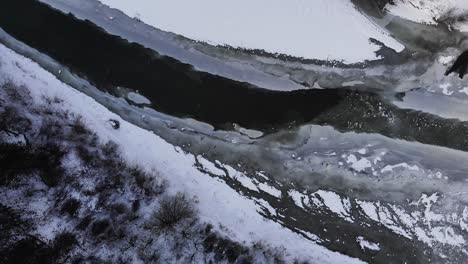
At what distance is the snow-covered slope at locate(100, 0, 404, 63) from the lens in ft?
31.1

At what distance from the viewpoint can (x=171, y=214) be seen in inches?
351

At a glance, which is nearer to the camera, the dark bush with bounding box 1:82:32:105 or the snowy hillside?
the snowy hillside

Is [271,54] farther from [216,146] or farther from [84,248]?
[84,248]

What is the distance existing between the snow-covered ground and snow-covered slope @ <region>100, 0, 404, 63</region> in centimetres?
249

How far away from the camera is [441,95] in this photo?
9.34 meters

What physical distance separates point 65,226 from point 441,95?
7935 mm

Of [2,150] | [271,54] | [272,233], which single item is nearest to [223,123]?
[271,54]

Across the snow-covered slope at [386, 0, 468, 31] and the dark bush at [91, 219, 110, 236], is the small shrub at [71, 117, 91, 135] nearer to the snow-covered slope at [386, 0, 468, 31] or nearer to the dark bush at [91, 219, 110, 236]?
the dark bush at [91, 219, 110, 236]

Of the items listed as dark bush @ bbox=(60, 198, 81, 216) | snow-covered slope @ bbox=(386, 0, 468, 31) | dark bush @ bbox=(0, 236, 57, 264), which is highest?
snow-covered slope @ bbox=(386, 0, 468, 31)

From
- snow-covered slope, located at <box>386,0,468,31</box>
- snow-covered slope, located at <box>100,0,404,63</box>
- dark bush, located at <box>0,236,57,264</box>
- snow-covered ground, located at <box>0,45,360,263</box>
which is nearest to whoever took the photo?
dark bush, located at <box>0,236,57,264</box>

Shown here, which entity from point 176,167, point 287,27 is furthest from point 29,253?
point 287,27

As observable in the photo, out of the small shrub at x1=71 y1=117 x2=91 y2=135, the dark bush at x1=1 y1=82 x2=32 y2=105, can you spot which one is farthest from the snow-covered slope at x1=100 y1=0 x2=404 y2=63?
the dark bush at x1=1 y1=82 x2=32 y2=105

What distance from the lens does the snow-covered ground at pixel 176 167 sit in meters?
9.03

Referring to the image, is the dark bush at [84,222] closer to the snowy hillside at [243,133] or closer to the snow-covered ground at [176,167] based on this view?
the snowy hillside at [243,133]
